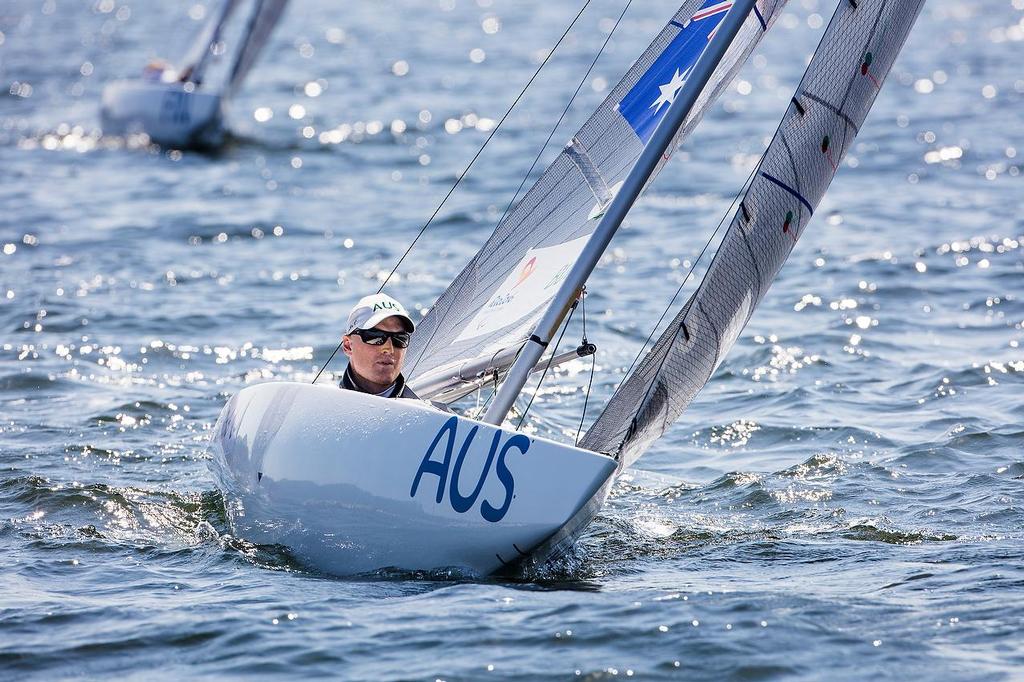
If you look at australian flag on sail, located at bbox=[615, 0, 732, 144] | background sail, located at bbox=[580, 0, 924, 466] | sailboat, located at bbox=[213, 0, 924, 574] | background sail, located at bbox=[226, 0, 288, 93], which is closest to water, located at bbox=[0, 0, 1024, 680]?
sailboat, located at bbox=[213, 0, 924, 574]

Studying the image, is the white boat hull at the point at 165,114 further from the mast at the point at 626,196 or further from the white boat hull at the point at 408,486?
the mast at the point at 626,196

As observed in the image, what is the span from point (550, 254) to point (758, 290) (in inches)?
39.5

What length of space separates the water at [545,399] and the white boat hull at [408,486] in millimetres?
161

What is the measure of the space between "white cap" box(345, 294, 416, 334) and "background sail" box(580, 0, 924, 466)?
1.03m

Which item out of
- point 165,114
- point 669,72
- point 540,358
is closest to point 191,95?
point 165,114

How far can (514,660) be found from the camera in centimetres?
518

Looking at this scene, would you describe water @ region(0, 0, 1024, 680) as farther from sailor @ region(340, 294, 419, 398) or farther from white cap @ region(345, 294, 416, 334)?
white cap @ region(345, 294, 416, 334)

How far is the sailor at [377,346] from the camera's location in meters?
6.64

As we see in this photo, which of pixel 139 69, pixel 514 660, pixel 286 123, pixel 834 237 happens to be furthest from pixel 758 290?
pixel 139 69

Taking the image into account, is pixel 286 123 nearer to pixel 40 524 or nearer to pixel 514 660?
pixel 40 524

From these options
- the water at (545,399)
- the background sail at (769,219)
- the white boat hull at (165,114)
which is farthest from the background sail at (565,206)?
the white boat hull at (165,114)

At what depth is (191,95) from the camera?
20.5m

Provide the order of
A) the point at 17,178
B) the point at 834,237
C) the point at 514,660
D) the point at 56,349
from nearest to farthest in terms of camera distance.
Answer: the point at 514,660 < the point at 56,349 < the point at 834,237 < the point at 17,178

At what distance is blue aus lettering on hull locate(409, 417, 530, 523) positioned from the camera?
5766mm
